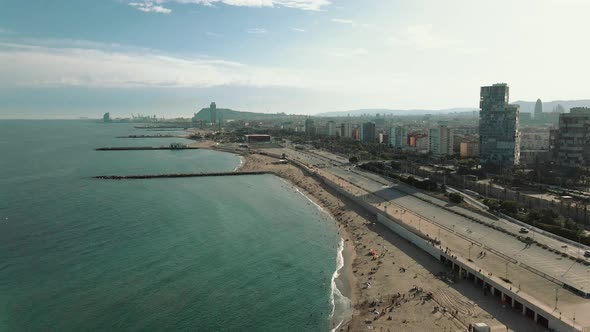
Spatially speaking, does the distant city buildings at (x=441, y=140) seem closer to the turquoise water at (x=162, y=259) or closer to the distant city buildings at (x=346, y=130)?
the turquoise water at (x=162, y=259)

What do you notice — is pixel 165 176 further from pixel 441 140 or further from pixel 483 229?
pixel 441 140

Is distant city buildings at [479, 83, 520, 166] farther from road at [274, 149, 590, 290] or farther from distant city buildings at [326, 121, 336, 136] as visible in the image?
distant city buildings at [326, 121, 336, 136]

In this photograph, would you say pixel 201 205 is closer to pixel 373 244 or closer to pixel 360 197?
pixel 360 197

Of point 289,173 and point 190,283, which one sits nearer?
point 190,283

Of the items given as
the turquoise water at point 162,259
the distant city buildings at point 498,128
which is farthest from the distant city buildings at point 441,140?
the turquoise water at point 162,259

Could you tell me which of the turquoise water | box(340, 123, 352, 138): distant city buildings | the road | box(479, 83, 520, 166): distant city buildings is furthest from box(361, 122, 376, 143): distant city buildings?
the turquoise water

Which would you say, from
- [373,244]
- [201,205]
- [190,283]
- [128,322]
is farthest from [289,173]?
[128,322]
